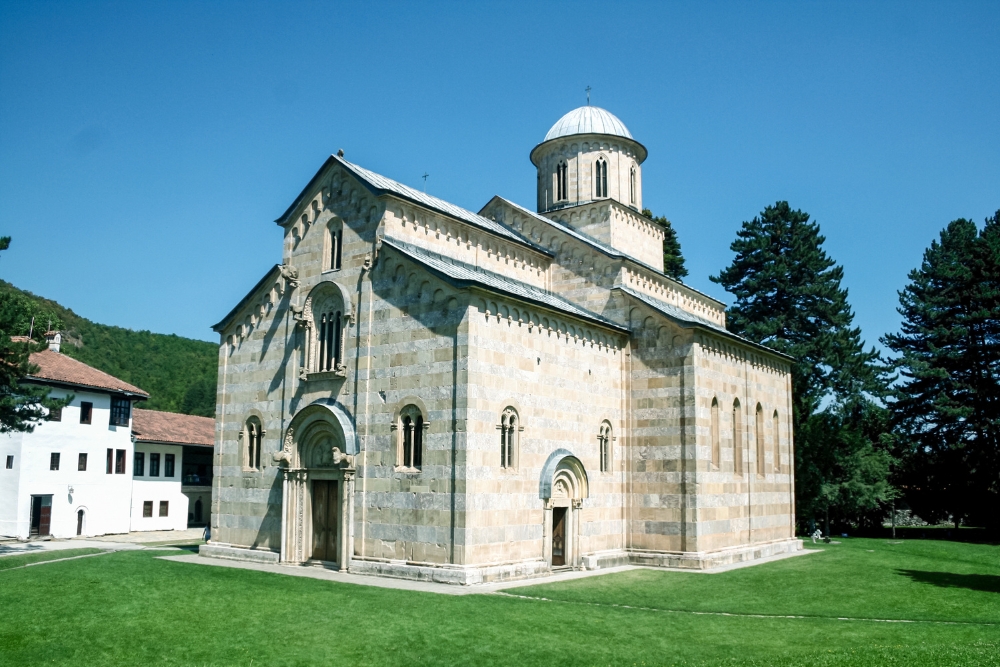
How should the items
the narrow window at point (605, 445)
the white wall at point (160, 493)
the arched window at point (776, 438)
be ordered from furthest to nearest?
the white wall at point (160, 493), the arched window at point (776, 438), the narrow window at point (605, 445)

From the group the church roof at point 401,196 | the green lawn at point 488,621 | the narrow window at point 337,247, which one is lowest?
the green lawn at point 488,621

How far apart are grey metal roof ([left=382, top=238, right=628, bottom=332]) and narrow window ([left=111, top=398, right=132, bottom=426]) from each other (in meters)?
24.6

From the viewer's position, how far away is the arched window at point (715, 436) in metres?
26.9

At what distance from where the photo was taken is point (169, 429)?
4653 cm

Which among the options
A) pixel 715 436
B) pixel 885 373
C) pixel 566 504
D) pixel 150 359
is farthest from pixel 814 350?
pixel 150 359

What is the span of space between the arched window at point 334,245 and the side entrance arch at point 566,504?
8.80 metres

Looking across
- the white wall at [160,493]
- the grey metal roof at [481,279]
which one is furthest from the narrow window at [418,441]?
the white wall at [160,493]

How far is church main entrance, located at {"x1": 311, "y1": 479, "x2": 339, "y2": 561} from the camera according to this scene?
23.8 metres

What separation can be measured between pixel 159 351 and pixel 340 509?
290 ft

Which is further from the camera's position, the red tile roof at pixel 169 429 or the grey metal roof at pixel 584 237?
the red tile roof at pixel 169 429

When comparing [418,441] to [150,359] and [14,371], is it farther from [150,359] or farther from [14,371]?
[150,359]

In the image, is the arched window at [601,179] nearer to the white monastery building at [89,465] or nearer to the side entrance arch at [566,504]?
the side entrance arch at [566,504]

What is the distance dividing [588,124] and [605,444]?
14.2 metres

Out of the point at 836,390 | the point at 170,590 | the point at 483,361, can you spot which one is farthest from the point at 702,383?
→ the point at 836,390
